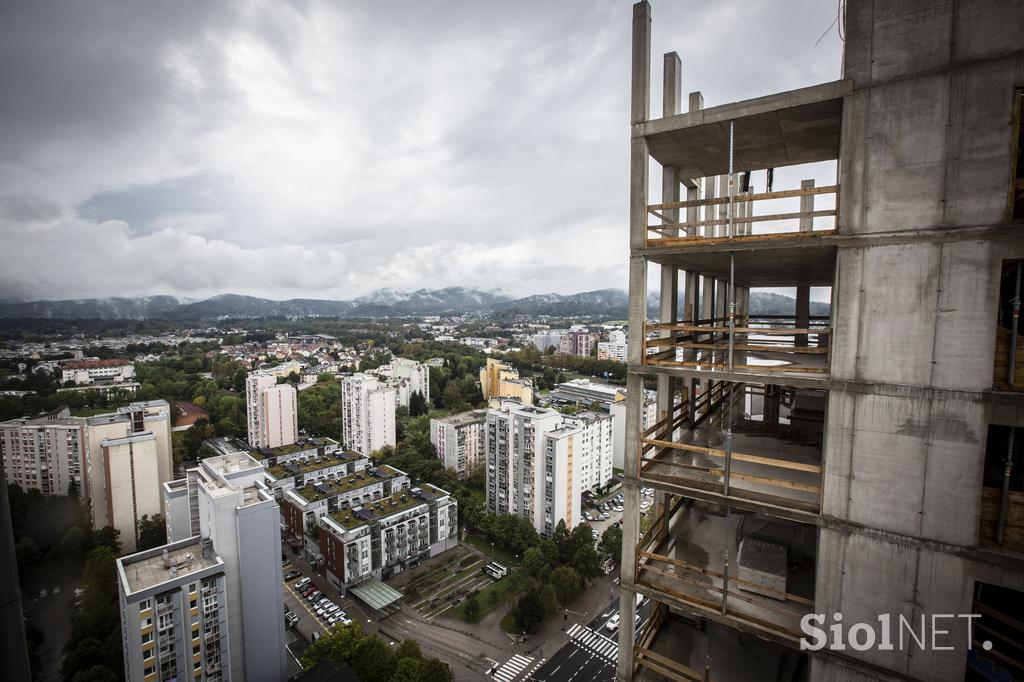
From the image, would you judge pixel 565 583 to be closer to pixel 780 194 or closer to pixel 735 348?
pixel 735 348

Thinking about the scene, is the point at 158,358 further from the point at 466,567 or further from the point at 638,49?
the point at 638,49

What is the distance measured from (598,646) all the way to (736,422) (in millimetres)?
17722

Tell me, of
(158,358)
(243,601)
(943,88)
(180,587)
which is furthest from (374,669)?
(158,358)

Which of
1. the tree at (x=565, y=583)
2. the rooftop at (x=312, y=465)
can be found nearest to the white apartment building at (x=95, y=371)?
the rooftop at (x=312, y=465)

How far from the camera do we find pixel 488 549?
2733cm

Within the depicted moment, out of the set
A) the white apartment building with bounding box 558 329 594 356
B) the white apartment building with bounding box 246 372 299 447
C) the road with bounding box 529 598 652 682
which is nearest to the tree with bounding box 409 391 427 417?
the white apartment building with bounding box 246 372 299 447

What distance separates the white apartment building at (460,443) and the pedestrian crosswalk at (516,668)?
18.3 m

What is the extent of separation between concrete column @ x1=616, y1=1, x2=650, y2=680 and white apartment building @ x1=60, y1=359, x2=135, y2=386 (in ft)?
99.8

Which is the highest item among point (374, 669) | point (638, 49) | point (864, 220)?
point (638, 49)

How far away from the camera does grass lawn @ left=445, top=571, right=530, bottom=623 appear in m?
21.9

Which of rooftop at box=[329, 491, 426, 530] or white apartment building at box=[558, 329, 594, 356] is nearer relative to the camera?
rooftop at box=[329, 491, 426, 530]

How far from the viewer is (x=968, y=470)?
3.21m

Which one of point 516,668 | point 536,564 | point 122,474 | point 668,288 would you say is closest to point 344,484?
point 122,474

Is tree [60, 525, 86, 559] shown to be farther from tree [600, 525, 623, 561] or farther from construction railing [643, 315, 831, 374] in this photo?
construction railing [643, 315, 831, 374]
